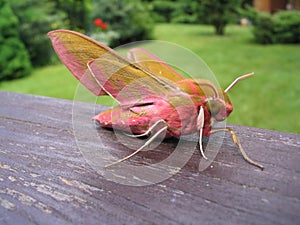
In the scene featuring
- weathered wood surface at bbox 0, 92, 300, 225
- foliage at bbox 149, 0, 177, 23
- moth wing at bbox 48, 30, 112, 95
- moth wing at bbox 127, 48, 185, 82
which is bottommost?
foliage at bbox 149, 0, 177, 23

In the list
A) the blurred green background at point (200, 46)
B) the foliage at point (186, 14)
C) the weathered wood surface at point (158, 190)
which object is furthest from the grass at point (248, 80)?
the weathered wood surface at point (158, 190)

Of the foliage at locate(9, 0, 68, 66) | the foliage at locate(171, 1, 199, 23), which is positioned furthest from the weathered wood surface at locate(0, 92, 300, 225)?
the foliage at locate(171, 1, 199, 23)

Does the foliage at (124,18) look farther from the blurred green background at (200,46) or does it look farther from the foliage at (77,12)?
the foliage at (77,12)

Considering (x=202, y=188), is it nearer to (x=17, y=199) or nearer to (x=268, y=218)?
(x=268, y=218)

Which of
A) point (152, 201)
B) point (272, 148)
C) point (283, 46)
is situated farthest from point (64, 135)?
point (283, 46)

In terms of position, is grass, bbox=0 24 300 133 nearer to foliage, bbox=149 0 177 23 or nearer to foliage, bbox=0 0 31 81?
foliage, bbox=0 0 31 81

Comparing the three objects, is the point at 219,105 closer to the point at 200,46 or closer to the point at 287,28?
the point at 200,46
